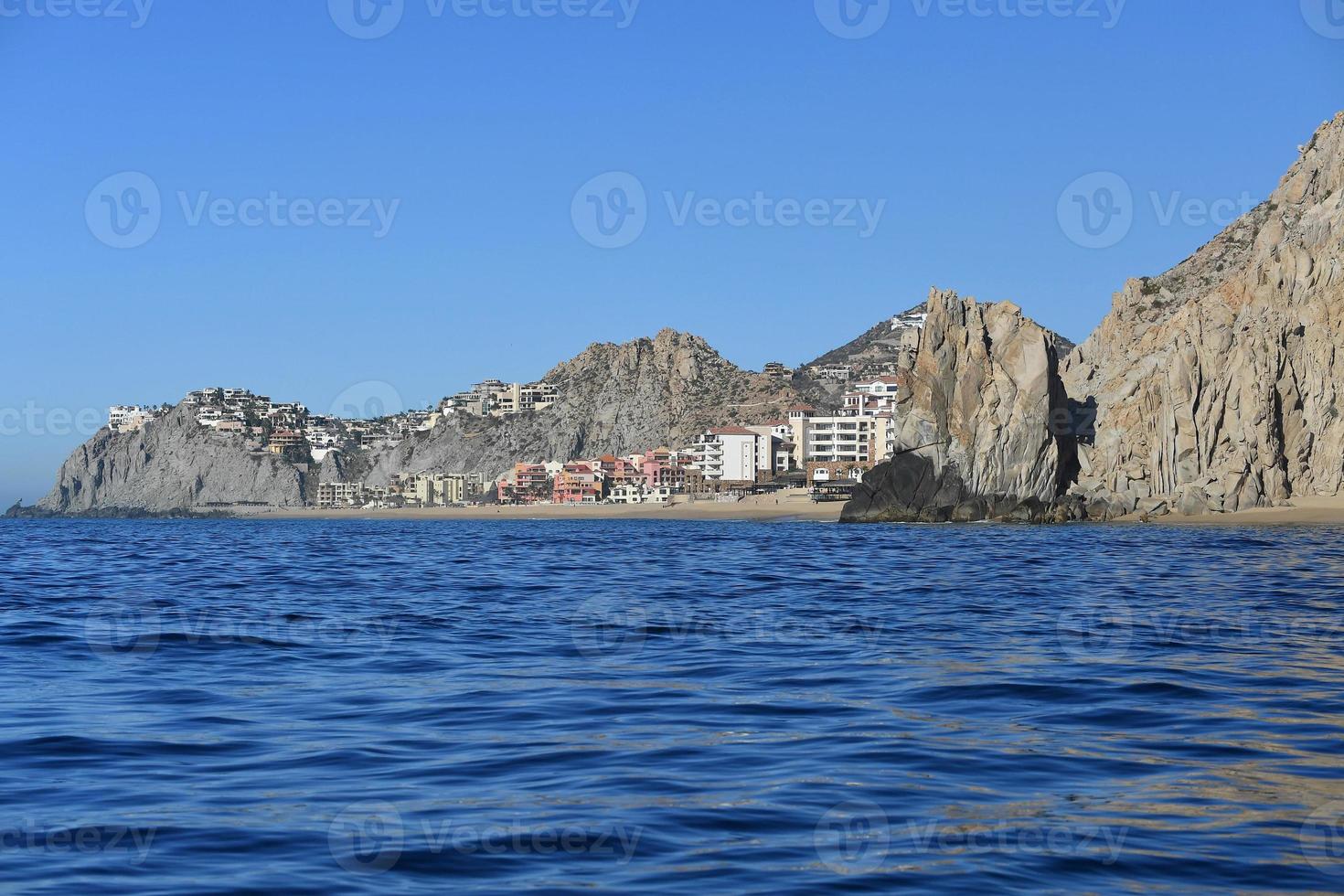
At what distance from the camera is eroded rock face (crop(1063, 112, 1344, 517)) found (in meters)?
113

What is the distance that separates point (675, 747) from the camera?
1391 centimetres

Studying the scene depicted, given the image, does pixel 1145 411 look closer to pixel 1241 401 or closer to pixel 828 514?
pixel 1241 401

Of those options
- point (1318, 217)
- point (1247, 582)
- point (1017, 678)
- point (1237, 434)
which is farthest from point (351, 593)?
point (1318, 217)

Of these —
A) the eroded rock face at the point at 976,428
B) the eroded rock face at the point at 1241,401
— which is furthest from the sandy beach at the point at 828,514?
the eroded rock face at the point at 976,428

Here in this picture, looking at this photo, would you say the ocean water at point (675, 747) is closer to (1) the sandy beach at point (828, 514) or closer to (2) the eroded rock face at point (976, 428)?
(1) the sandy beach at point (828, 514)

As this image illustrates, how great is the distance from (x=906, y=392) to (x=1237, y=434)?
35317mm

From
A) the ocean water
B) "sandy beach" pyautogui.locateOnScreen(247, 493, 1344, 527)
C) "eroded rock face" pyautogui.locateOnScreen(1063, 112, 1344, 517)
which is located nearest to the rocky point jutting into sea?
"eroded rock face" pyautogui.locateOnScreen(1063, 112, 1344, 517)

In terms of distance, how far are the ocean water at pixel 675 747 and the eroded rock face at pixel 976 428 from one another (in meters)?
97.0

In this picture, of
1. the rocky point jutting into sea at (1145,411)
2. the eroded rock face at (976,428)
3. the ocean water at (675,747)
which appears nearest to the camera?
the ocean water at (675,747)

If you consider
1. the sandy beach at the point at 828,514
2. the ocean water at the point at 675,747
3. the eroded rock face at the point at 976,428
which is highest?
the eroded rock face at the point at 976,428

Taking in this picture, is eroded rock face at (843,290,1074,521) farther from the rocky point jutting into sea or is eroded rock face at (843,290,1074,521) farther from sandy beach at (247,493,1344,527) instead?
sandy beach at (247,493,1344,527)

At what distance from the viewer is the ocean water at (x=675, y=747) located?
956 cm

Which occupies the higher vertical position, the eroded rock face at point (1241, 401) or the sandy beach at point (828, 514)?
the eroded rock face at point (1241, 401)

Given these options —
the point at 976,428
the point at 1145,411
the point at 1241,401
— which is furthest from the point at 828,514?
the point at 1241,401
